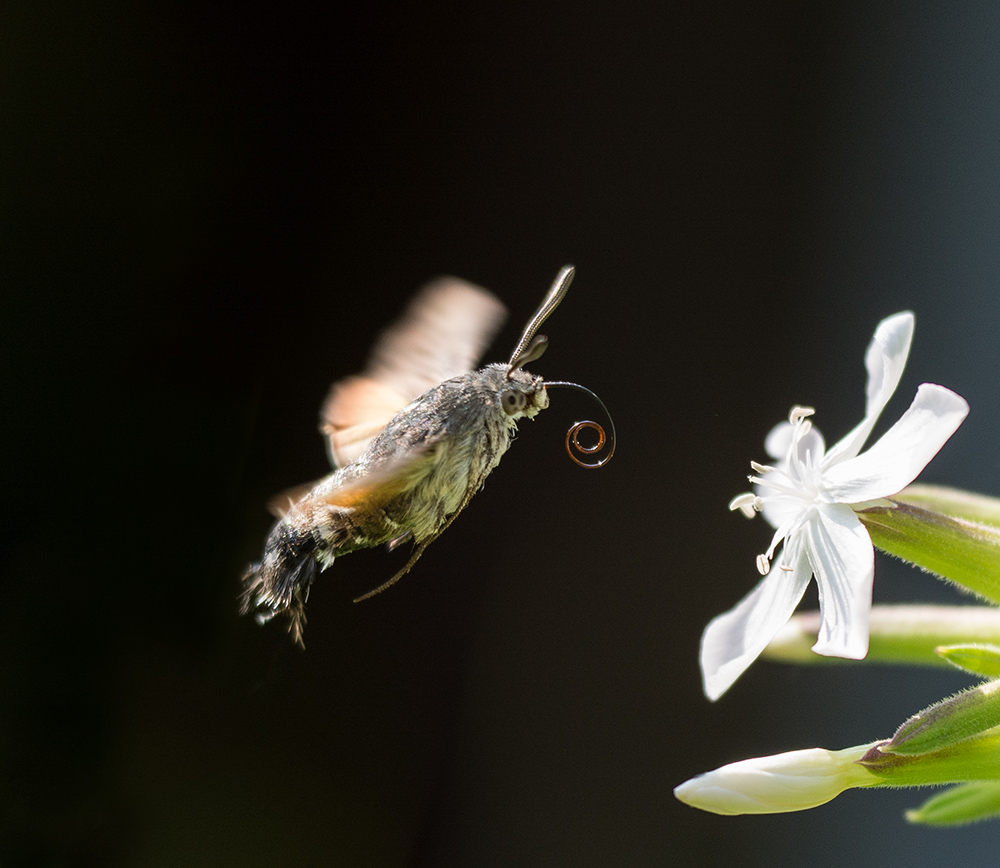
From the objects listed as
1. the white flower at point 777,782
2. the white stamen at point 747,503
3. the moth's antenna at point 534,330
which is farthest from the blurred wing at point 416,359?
the white flower at point 777,782

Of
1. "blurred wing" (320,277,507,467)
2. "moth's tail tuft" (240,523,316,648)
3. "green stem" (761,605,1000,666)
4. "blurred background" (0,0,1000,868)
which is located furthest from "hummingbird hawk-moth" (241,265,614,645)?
"blurred background" (0,0,1000,868)

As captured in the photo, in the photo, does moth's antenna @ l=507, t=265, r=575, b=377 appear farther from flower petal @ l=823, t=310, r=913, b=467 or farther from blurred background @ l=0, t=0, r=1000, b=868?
blurred background @ l=0, t=0, r=1000, b=868

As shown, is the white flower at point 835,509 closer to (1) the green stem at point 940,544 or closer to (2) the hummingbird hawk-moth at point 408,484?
(1) the green stem at point 940,544

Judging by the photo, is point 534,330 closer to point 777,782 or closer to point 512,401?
point 512,401

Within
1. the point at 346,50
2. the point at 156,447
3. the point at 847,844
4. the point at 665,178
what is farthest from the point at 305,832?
the point at 346,50

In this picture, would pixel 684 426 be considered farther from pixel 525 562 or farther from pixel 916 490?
pixel 916 490

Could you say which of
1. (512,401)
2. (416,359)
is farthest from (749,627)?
(416,359)
